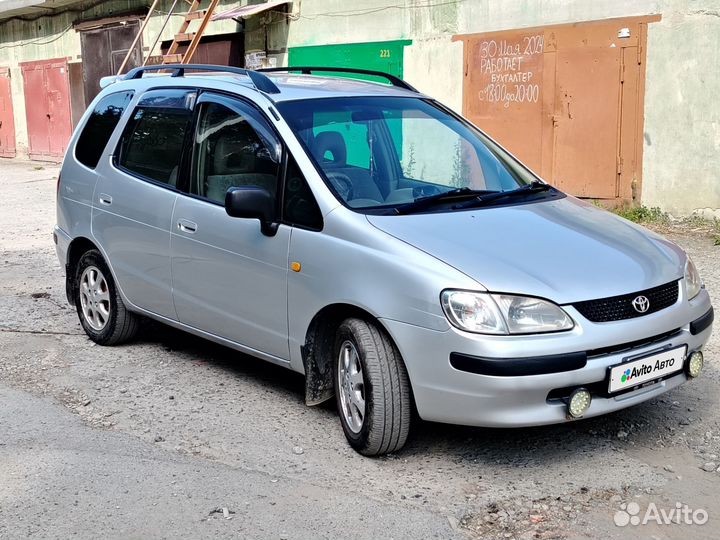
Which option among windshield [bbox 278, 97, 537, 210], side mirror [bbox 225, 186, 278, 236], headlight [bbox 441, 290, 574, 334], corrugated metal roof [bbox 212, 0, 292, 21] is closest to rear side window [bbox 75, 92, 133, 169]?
windshield [bbox 278, 97, 537, 210]

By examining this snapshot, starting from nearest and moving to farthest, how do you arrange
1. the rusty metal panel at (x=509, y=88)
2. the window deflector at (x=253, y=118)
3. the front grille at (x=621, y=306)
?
the front grille at (x=621, y=306) → the window deflector at (x=253, y=118) → the rusty metal panel at (x=509, y=88)

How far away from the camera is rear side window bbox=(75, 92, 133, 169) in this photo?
20.2 ft

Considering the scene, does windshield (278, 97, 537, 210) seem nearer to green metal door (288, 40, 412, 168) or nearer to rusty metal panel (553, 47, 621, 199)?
rusty metal panel (553, 47, 621, 199)

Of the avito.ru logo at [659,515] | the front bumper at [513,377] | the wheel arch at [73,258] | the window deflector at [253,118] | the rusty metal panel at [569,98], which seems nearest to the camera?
the avito.ru logo at [659,515]

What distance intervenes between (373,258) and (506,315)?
68cm

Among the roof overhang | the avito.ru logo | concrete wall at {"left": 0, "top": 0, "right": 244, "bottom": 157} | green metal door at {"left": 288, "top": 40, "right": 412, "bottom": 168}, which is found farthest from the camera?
the roof overhang

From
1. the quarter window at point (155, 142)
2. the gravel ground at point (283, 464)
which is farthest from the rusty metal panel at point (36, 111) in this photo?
the gravel ground at point (283, 464)

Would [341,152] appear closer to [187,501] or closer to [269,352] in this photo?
[269,352]

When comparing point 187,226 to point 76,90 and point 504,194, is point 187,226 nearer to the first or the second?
point 504,194

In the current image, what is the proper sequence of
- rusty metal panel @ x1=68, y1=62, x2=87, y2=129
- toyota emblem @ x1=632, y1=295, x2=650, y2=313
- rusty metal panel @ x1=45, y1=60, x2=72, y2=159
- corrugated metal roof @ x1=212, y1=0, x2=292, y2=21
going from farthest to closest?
rusty metal panel @ x1=45, y1=60, x2=72, y2=159
rusty metal panel @ x1=68, y1=62, x2=87, y2=129
corrugated metal roof @ x1=212, y1=0, x2=292, y2=21
toyota emblem @ x1=632, y1=295, x2=650, y2=313

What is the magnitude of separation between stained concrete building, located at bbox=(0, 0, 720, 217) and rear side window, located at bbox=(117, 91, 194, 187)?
6.78m

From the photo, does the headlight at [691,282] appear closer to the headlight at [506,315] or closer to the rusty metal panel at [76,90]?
the headlight at [506,315]

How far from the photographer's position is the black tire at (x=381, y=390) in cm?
413

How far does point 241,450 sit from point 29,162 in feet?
68.2
